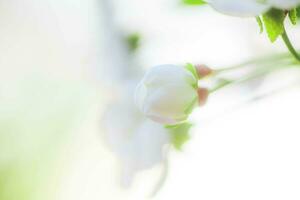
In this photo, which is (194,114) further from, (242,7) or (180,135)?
(242,7)

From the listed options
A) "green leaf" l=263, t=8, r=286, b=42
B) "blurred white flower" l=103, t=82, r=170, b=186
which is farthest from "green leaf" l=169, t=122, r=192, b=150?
"green leaf" l=263, t=8, r=286, b=42

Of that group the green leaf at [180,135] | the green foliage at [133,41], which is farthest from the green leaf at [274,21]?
the green foliage at [133,41]

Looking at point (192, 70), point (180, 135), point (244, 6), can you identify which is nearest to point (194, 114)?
point (180, 135)

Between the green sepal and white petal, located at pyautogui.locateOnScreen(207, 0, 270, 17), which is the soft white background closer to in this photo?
the green sepal

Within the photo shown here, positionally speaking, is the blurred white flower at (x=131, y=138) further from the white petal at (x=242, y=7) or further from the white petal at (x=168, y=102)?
the white petal at (x=242, y=7)

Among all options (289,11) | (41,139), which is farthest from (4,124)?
(289,11)

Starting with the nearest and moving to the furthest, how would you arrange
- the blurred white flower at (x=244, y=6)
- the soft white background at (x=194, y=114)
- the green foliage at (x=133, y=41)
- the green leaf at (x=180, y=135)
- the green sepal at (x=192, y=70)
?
the blurred white flower at (x=244, y=6), the green sepal at (x=192, y=70), the green leaf at (x=180, y=135), the soft white background at (x=194, y=114), the green foliage at (x=133, y=41)

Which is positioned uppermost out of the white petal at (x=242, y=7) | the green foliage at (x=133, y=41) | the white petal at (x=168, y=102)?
the white petal at (x=242, y=7)

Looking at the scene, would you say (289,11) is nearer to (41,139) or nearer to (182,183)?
(182,183)
